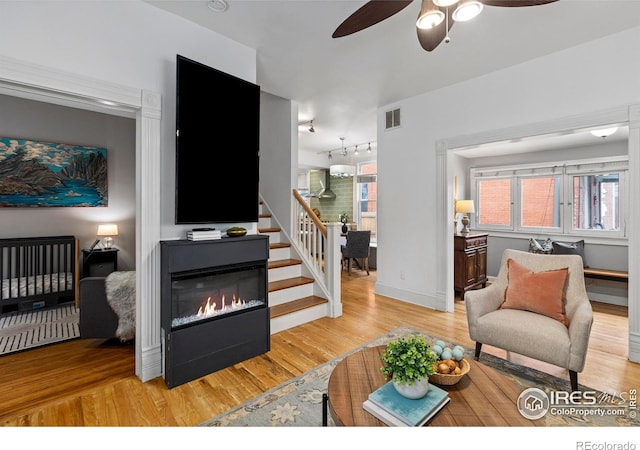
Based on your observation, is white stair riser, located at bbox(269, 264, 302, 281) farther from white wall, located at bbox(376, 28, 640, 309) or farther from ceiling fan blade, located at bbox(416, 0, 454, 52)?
ceiling fan blade, located at bbox(416, 0, 454, 52)

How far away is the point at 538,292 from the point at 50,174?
6067 millimetres

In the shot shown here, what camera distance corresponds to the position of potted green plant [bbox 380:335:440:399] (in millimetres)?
1350

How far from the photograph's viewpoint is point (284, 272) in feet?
13.0

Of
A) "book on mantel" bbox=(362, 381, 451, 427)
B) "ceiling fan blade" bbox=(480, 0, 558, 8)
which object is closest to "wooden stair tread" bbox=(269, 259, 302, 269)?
"book on mantel" bbox=(362, 381, 451, 427)

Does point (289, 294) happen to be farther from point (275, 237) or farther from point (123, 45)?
point (123, 45)

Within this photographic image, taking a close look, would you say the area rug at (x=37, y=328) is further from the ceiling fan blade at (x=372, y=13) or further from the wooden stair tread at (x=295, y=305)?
the ceiling fan blade at (x=372, y=13)

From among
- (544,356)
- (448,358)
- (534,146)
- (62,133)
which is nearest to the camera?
(448,358)

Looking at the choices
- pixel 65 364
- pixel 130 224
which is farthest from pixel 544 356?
pixel 130 224

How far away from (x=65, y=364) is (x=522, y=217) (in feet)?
21.7

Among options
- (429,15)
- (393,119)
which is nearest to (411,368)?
(429,15)

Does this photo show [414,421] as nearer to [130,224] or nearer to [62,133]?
[130,224]

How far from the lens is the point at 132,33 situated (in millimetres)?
2287

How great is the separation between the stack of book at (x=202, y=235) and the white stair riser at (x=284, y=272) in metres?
1.38

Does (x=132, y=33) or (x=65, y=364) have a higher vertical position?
(x=132, y=33)
